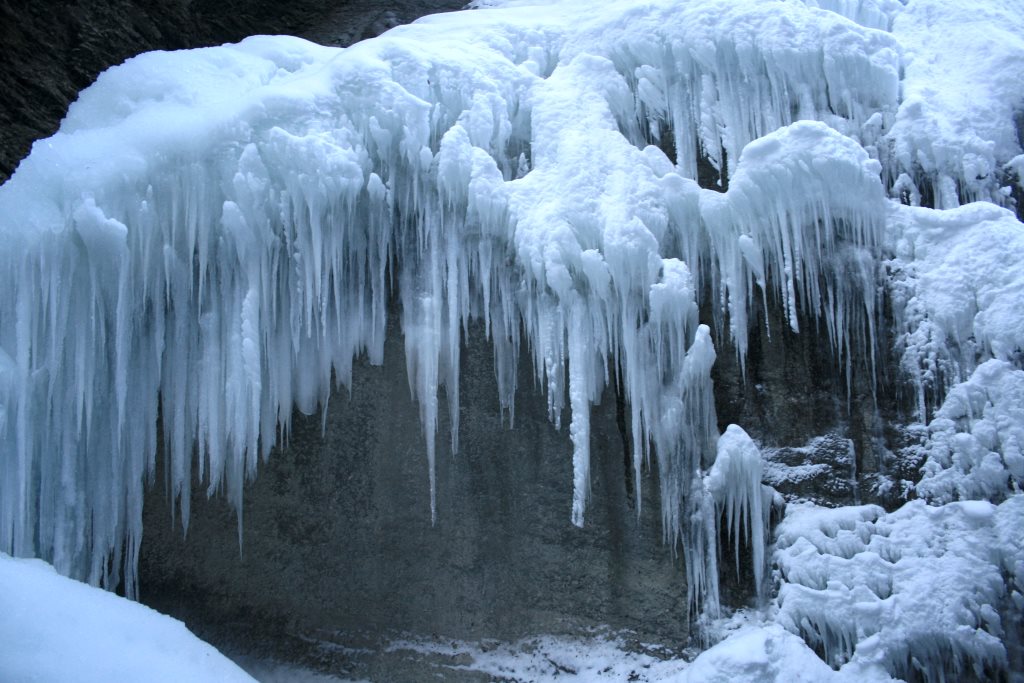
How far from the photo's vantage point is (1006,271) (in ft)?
14.7

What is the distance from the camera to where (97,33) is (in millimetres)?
5090

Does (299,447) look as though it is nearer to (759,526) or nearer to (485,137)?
(485,137)

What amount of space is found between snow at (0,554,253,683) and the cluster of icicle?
3.18ft

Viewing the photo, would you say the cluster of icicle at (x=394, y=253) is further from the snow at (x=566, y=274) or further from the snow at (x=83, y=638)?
the snow at (x=83, y=638)

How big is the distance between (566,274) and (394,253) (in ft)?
3.30

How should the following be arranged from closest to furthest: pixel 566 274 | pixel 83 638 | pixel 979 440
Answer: pixel 83 638 < pixel 979 440 < pixel 566 274

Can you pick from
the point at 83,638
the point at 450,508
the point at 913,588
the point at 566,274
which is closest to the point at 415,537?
the point at 450,508

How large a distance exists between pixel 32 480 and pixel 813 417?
4032mm

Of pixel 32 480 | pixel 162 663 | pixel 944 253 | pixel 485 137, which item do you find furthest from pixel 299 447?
pixel 944 253

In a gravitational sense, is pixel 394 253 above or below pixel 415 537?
above

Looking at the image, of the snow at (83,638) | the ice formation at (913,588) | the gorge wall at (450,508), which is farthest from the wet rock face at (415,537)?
the snow at (83,638)

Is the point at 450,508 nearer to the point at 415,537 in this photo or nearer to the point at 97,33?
the point at 415,537

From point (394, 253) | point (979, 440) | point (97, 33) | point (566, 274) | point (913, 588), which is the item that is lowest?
point (913, 588)

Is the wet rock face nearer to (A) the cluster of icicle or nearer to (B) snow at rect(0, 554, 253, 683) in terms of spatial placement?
(A) the cluster of icicle
